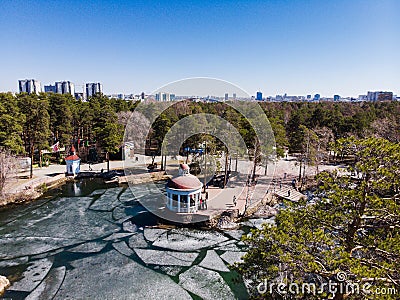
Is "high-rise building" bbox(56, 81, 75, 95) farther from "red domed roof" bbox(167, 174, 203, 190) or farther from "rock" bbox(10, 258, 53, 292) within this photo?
"rock" bbox(10, 258, 53, 292)

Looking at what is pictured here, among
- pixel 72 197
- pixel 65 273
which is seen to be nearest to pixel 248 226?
pixel 65 273

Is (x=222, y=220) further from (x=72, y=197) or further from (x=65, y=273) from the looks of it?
(x=72, y=197)

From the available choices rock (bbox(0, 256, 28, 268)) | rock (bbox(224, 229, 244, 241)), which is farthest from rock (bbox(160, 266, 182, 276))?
rock (bbox(0, 256, 28, 268))

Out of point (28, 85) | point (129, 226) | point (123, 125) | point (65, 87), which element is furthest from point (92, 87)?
point (129, 226)

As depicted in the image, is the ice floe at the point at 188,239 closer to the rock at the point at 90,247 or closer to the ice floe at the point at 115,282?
the ice floe at the point at 115,282

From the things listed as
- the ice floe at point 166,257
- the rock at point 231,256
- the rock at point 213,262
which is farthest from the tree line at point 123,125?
the ice floe at point 166,257

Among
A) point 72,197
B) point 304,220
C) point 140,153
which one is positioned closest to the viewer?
point 304,220
